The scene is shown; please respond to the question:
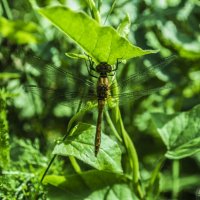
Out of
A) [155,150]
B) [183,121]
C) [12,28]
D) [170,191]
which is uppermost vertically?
[12,28]

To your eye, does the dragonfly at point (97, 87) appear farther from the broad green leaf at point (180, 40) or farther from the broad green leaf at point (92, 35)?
the broad green leaf at point (180, 40)

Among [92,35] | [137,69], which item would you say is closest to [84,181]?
[92,35]

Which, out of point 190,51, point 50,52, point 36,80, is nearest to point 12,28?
point 50,52

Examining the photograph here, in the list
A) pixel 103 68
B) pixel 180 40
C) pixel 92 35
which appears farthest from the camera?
pixel 180 40

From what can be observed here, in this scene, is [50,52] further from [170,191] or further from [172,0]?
[170,191]

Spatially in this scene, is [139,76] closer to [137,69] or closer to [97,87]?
[97,87]

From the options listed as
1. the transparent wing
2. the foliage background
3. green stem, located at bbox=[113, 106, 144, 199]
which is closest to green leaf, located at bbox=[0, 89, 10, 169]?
the transparent wing
